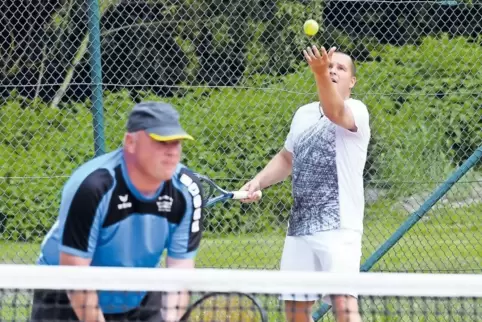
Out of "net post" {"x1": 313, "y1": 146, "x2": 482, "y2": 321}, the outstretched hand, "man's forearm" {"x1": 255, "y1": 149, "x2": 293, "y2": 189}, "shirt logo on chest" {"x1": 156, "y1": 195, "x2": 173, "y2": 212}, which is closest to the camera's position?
"shirt logo on chest" {"x1": 156, "y1": 195, "x2": 173, "y2": 212}

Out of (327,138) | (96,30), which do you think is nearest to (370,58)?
(96,30)

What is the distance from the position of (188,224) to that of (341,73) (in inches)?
59.6

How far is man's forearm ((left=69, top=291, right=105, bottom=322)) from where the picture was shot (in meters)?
3.74

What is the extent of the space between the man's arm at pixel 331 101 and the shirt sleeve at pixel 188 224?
1057 millimetres

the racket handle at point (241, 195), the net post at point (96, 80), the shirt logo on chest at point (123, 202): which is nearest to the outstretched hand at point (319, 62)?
the racket handle at point (241, 195)

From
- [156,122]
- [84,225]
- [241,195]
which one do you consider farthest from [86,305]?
[241,195]

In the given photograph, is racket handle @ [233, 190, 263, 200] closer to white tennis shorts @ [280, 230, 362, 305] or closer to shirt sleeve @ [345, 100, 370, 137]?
white tennis shorts @ [280, 230, 362, 305]

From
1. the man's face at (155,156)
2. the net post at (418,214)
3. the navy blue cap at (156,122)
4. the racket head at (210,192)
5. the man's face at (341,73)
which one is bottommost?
the net post at (418,214)

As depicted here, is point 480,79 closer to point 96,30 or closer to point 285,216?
point 285,216

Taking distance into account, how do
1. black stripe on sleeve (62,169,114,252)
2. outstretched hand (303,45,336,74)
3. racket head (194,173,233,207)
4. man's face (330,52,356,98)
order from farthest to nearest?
racket head (194,173,233,207) < man's face (330,52,356,98) < outstretched hand (303,45,336,74) < black stripe on sleeve (62,169,114,252)

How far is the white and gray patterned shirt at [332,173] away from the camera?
511 centimetres

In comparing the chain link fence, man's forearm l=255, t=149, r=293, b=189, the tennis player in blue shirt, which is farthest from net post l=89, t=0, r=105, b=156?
the tennis player in blue shirt

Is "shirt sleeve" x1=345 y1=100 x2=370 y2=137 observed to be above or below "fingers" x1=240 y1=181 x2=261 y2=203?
above

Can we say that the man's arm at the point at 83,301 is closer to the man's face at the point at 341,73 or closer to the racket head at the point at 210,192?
the racket head at the point at 210,192
